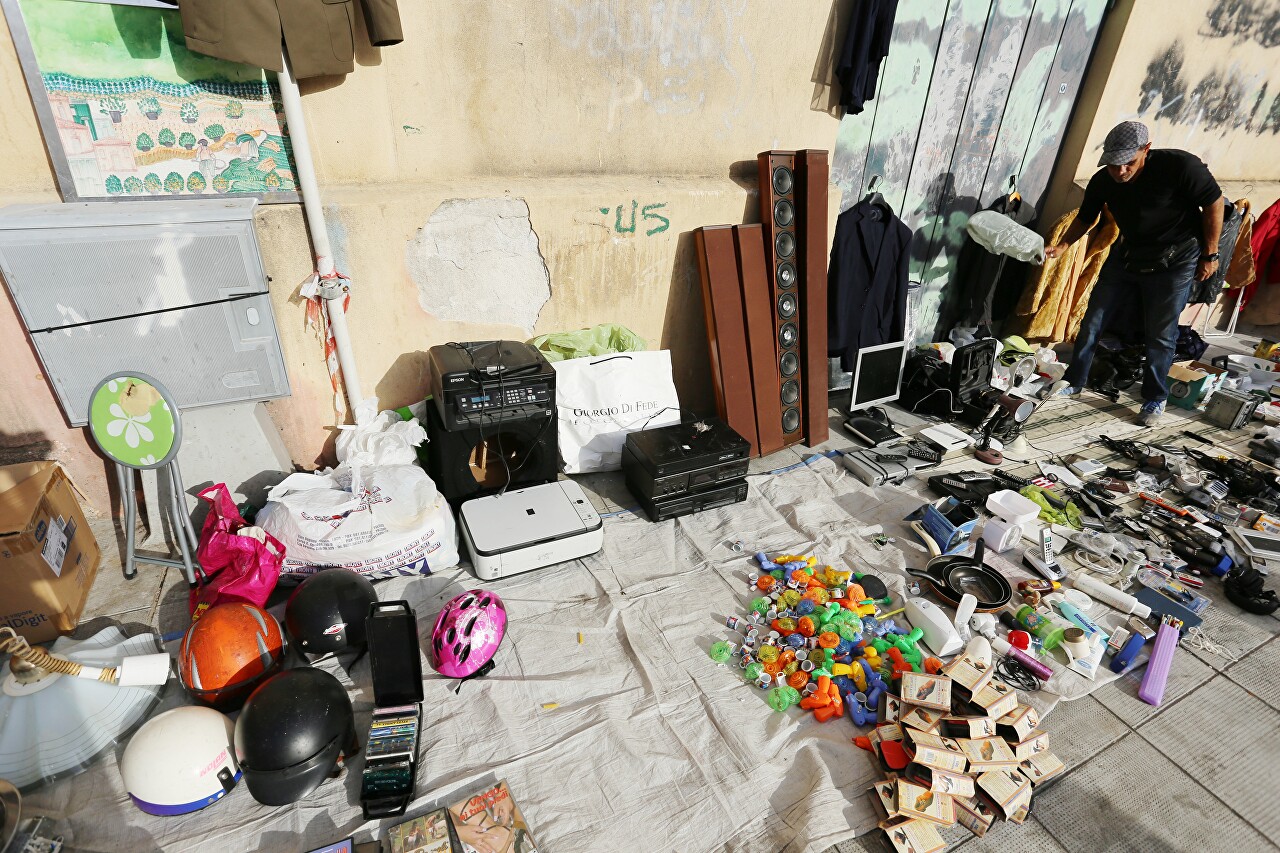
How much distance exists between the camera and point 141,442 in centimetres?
242

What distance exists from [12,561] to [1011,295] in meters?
6.25

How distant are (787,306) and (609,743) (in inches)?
108

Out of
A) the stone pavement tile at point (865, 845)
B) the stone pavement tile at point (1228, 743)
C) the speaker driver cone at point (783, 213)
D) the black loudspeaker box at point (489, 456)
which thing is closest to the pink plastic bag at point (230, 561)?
the black loudspeaker box at point (489, 456)

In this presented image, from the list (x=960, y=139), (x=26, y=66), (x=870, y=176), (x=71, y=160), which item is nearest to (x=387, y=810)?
(x=71, y=160)

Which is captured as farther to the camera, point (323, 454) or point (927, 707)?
point (323, 454)

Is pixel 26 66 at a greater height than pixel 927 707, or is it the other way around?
pixel 26 66

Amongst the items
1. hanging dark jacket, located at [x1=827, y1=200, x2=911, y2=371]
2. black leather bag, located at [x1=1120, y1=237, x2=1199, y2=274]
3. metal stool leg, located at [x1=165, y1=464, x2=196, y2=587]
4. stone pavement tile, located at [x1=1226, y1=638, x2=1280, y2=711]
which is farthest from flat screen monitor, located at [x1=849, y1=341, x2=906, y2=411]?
metal stool leg, located at [x1=165, y1=464, x2=196, y2=587]

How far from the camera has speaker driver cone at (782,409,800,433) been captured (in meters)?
4.02

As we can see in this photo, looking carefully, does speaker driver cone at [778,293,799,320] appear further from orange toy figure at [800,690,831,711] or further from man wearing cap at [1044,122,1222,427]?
orange toy figure at [800,690,831,711]

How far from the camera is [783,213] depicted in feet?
12.6

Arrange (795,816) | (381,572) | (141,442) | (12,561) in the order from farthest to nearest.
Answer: (381,572), (141,442), (12,561), (795,816)

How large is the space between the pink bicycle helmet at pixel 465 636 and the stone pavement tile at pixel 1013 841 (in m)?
1.61

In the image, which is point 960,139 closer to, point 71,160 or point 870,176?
point 870,176

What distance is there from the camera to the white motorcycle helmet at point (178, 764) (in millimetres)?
1774
